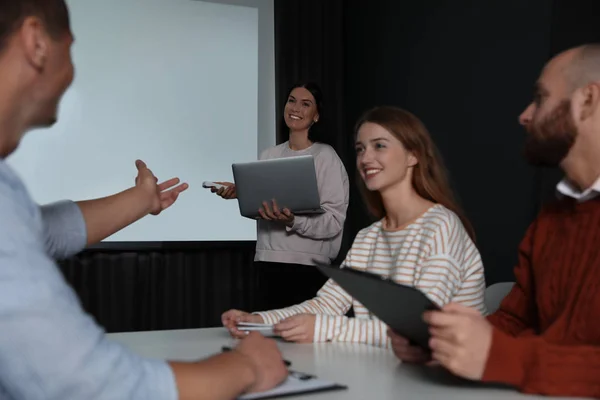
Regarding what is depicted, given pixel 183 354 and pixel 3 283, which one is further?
pixel 183 354

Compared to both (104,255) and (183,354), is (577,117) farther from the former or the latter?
(104,255)

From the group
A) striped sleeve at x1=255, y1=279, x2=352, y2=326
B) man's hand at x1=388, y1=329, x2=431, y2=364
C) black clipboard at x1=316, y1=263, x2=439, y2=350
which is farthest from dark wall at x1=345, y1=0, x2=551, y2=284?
black clipboard at x1=316, y1=263, x2=439, y2=350

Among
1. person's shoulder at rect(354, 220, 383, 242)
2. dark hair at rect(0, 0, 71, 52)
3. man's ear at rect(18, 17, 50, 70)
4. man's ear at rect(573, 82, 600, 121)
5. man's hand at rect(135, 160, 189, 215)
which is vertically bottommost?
person's shoulder at rect(354, 220, 383, 242)

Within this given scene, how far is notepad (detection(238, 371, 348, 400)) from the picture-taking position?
96 centimetres

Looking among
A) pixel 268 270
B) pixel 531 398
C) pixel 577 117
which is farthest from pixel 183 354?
pixel 268 270

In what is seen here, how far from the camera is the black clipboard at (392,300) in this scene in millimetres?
983

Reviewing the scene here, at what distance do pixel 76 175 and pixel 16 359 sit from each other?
133 inches

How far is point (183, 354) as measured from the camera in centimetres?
138

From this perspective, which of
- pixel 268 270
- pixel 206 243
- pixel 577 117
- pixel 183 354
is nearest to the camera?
pixel 577 117

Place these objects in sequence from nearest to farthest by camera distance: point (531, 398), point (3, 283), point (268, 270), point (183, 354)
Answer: point (3, 283) → point (531, 398) → point (183, 354) → point (268, 270)

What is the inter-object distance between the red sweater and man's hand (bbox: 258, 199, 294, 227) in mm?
1634

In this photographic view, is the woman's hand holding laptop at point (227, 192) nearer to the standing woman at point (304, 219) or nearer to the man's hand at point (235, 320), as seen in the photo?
the standing woman at point (304, 219)

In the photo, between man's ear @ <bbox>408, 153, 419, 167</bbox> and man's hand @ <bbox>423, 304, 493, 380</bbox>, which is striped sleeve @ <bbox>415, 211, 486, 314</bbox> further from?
man's hand @ <bbox>423, 304, 493, 380</bbox>

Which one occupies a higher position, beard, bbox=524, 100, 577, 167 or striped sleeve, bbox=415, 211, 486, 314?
beard, bbox=524, 100, 577, 167
